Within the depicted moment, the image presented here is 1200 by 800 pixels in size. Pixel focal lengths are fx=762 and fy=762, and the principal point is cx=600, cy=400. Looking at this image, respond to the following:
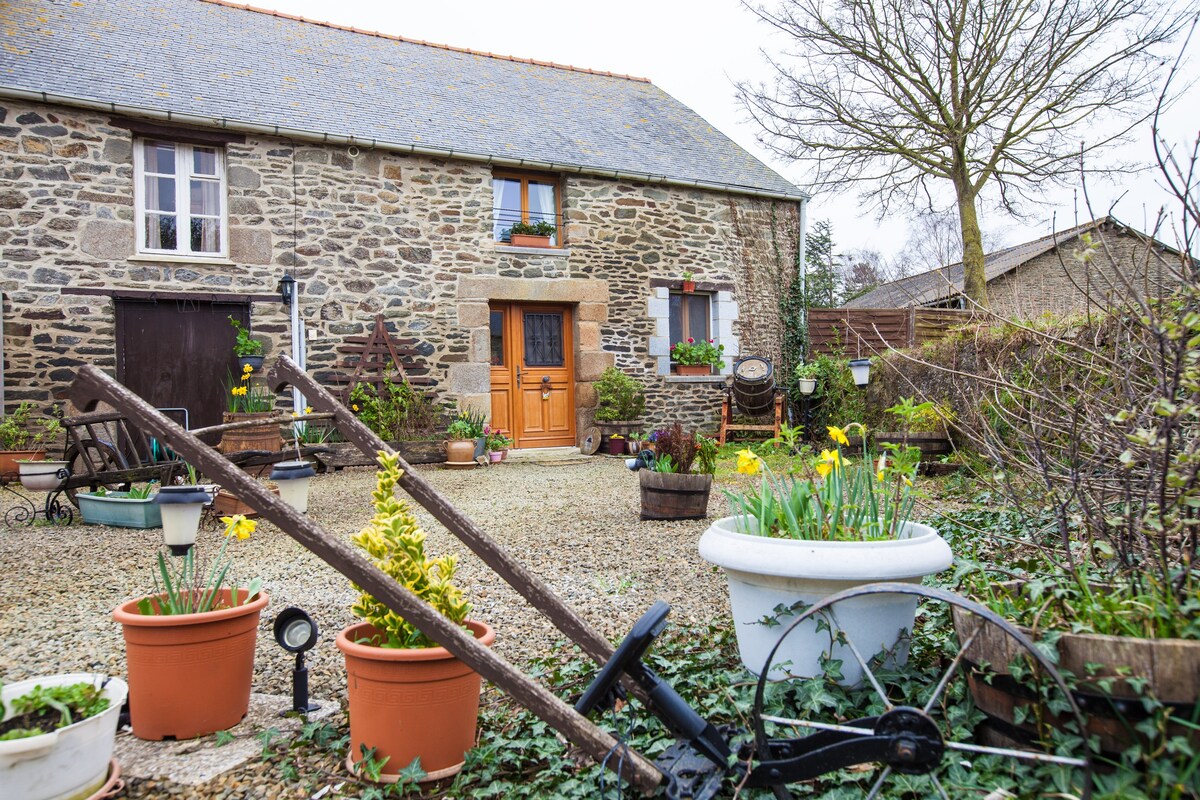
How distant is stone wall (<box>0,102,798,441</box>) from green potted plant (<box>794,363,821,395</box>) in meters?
→ 1.34

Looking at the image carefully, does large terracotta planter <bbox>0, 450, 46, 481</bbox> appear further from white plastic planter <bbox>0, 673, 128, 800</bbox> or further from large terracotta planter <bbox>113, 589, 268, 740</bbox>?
white plastic planter <bbox>0, 673, 128, 800</bbox>

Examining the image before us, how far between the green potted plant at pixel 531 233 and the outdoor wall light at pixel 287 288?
9.77 ft

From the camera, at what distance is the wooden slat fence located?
11.2m

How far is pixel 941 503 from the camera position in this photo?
5711mm

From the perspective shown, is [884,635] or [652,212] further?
[652,212]

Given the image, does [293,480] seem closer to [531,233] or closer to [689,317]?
[531,233]

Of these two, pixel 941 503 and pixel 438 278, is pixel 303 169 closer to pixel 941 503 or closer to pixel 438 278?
pixel 438 278

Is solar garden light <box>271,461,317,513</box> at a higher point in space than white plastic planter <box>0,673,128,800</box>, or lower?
higher

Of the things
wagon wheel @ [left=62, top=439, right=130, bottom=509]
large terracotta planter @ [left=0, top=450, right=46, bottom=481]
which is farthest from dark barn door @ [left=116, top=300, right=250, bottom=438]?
wagon wheel @ [left=62, top=439, right=130, bottom=509]

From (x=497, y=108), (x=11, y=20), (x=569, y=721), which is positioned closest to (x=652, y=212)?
(x=497, y=108)

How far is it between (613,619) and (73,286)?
25.4 ft

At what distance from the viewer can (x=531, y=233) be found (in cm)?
1066

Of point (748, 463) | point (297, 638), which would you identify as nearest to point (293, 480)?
point (297, 638)

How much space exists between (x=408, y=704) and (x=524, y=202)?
9421mm
